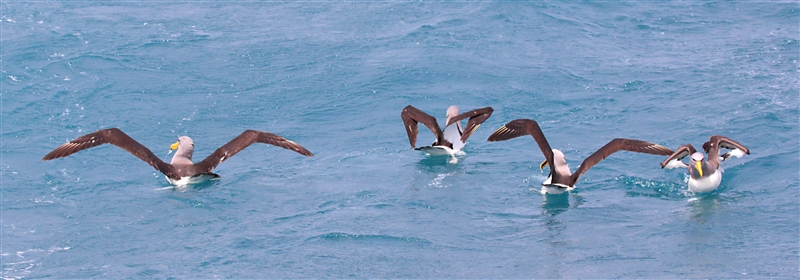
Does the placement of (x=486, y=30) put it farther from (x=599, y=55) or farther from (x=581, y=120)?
(x=581, y=120)

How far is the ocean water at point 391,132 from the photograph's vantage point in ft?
61.6

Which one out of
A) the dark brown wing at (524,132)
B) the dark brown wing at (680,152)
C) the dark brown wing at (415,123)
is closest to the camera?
the dark brown wing at (680,152)

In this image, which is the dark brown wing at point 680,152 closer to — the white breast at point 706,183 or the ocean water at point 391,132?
the white breast at point 706,183

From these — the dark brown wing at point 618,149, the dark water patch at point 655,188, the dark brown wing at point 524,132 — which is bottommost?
the dark water patch at point 655,188

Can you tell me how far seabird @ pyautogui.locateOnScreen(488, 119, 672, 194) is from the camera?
853 inches

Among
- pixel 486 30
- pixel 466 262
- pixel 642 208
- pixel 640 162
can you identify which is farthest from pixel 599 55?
pixel 466 262

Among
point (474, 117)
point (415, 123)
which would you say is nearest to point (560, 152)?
point (474, 117)

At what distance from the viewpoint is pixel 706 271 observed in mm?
A: 17219

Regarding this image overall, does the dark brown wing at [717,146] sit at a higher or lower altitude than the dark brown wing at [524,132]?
lower

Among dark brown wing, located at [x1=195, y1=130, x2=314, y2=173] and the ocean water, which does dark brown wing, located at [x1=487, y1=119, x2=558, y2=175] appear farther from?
dark brown wing, located at [x1=195, y1=130, x2=314, y2=173]

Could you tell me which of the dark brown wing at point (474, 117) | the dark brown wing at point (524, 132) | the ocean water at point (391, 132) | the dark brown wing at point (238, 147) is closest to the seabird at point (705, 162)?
the ocean water at point (391, 132)

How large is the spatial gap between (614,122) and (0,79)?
723 inches

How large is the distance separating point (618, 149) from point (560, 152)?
4.08 ft

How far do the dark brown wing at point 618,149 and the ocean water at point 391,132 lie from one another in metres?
0.56
